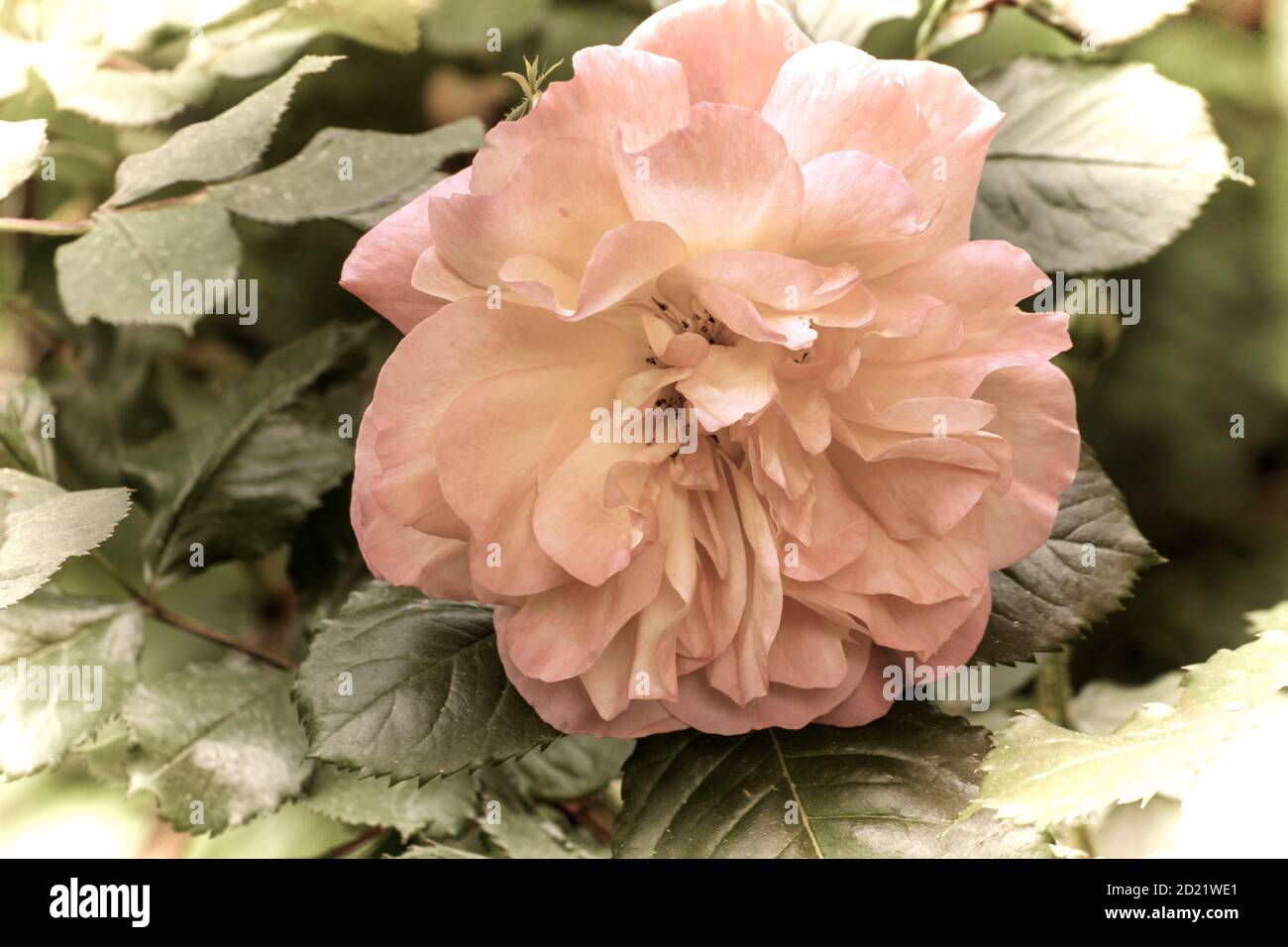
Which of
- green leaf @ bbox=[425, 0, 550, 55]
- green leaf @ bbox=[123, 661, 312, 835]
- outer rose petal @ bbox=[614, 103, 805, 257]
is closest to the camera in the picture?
outer rose petal @ bbox=[614, 103, 805, 257]

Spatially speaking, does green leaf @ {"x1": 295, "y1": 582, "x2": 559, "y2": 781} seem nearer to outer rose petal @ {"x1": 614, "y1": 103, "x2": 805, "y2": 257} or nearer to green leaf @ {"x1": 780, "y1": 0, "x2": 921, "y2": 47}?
outer rose petal @ {"x1": 614, "y1": 103, "x2": 805, "y2": 257}

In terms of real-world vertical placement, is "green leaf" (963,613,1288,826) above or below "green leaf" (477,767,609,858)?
above

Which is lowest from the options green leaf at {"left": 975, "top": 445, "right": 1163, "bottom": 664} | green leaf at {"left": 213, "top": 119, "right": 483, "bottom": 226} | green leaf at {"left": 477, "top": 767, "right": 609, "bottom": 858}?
green leaf at {"left": 477, "top": 767, "right": 609, "bottom": 858}

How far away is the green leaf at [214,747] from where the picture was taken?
39 centimetres

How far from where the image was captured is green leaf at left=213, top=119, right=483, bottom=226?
0.44 m

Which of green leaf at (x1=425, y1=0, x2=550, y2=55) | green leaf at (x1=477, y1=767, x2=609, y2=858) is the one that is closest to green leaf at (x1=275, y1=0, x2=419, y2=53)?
green leaf at (x1=425, y1=0, x2=550, y2=55)

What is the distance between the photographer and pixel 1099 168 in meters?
0.46

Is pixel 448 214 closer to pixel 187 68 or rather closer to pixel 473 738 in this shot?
pixel 473 738

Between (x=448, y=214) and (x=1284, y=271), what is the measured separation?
454mm

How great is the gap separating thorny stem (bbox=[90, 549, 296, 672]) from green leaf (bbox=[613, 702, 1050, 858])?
0.65ft

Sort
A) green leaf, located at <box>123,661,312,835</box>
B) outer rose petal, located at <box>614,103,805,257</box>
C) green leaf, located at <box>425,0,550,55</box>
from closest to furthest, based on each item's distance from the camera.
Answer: outer rose petal, located at <box>614,103,805,257</box> → green leaf, located at <box>123,661,312,835</box> → green leaf, located at <box>425,0,550,55</box>

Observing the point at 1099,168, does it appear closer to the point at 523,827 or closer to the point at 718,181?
the point at 718,181

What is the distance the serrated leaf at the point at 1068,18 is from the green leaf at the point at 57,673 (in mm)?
444
